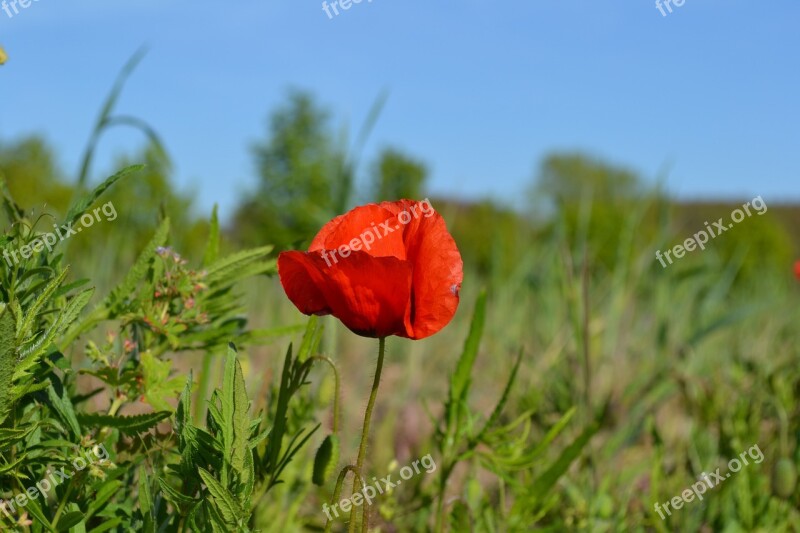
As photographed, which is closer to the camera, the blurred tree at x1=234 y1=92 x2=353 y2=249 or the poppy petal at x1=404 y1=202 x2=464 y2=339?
the poppy petal at x1=404 y1=202 x2=464 y2=339

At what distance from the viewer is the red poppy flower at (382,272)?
0.92 meters

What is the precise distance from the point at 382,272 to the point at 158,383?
0.34 meters

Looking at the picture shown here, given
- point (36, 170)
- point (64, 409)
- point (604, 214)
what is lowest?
point (604, 214)

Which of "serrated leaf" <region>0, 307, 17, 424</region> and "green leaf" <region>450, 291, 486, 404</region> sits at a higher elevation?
"serrated leaf" <region>0, 307, 17, 424</region>

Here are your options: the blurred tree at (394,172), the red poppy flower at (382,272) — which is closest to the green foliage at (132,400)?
the red poppy flower at (382,272)

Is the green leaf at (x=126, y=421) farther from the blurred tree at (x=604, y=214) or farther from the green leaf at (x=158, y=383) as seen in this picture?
the blurred tree at (x=604, y=214)

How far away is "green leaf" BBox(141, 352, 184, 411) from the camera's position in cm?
105

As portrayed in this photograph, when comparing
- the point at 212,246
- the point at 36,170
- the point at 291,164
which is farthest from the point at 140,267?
the point at 291,164

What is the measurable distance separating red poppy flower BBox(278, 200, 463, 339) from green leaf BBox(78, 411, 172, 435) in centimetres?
21

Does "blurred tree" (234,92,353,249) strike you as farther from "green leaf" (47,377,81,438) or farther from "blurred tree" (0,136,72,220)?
"green leaf" (47,377,81,438)

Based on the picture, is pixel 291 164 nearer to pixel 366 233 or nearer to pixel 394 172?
pixel 394 172

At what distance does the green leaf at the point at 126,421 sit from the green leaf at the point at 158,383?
0.14 ft

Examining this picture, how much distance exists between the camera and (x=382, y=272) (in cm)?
91

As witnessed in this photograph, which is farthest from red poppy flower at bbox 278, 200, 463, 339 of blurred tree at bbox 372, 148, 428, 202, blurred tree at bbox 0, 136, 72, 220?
blurred tree at bbox 372, 148, 428, 202
